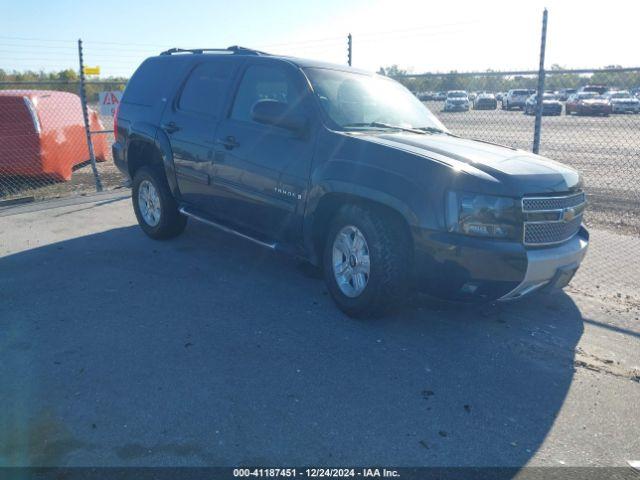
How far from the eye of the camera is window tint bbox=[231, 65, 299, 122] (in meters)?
5.10

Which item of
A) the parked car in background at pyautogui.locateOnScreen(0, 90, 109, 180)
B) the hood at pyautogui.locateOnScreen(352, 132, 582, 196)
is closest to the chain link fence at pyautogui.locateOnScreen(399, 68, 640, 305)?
the hood at pyautogui.locateOnScreen(352, 132, 582, 196)

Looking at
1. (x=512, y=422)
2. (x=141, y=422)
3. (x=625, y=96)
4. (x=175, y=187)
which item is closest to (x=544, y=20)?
(x=175, y=187)

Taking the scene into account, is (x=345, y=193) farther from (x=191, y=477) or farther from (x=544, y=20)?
(x=544, y=20)

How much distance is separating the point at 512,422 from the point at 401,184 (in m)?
1.72

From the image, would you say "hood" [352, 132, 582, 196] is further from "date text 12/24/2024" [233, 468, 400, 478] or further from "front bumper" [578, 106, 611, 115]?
"front bumper" [578, 106, 611, 115]

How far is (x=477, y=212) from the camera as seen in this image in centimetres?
396

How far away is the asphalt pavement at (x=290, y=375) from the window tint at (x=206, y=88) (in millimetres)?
1639

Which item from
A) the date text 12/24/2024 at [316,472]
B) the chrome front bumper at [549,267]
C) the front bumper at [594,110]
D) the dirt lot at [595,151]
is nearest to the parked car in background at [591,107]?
the front bumper at [594,110]

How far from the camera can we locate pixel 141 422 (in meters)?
3.20

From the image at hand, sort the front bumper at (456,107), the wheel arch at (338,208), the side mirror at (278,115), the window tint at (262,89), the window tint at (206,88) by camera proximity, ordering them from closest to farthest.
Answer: the wheel arch at (338,208) → the side mirror at (278,115) → the window tint at (262,89) → the window tint at (206,88) → the front bumper at (456,107)

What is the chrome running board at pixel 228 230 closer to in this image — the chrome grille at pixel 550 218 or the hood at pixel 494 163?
the hood at pixel 494 163

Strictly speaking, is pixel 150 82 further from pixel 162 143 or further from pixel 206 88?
pixel 206 88

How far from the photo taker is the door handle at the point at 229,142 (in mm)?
5371

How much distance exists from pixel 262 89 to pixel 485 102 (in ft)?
36.0
